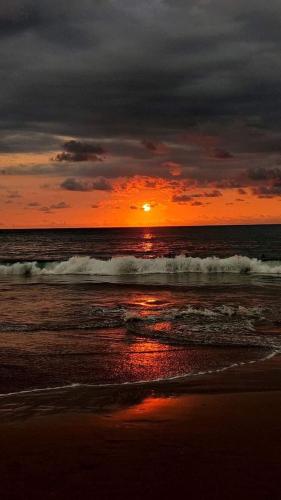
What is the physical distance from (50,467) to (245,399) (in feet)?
10.7

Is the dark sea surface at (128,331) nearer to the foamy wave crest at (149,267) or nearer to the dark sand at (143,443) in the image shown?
the dark sand at (143,443)

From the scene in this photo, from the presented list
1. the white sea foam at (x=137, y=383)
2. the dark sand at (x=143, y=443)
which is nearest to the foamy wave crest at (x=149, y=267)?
the white sea foam at (x=137, y=383)

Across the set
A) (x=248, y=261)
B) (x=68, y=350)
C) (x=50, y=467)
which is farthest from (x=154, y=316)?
(x=248, y=261)

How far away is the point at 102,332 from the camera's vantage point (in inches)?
536

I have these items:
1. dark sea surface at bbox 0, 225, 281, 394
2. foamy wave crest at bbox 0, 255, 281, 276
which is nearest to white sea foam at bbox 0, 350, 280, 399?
dark sea surface at bbox 0, 225, 281, 394

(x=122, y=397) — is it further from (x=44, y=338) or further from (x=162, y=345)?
(x=44, y=338)

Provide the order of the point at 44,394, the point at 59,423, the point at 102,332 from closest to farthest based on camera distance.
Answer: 1. the point at 59,423
2. the point at 44,394
3. the point at 102,332

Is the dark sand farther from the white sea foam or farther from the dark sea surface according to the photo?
the dark sea surface

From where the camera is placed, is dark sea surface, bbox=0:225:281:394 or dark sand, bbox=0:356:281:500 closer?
dark sand, bbox=0:356:281:500

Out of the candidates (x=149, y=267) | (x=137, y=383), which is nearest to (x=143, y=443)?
(x=137, y=383)

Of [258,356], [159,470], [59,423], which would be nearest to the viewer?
[159,470]

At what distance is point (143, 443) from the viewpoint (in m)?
5.61

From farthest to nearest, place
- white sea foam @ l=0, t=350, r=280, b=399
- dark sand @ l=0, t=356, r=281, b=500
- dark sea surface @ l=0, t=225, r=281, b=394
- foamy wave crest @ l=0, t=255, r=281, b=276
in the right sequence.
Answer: foamy wave crest @ l=0, t=255, r=281, b=276, dark sea surface @ l=0, t=225, r=281, b=394, white sea foam @ l=0, t=350, r=280, b=399, dark sand @ l=0, t=356, r=281, b=500

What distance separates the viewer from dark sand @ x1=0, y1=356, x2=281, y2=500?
4613 millimetres
